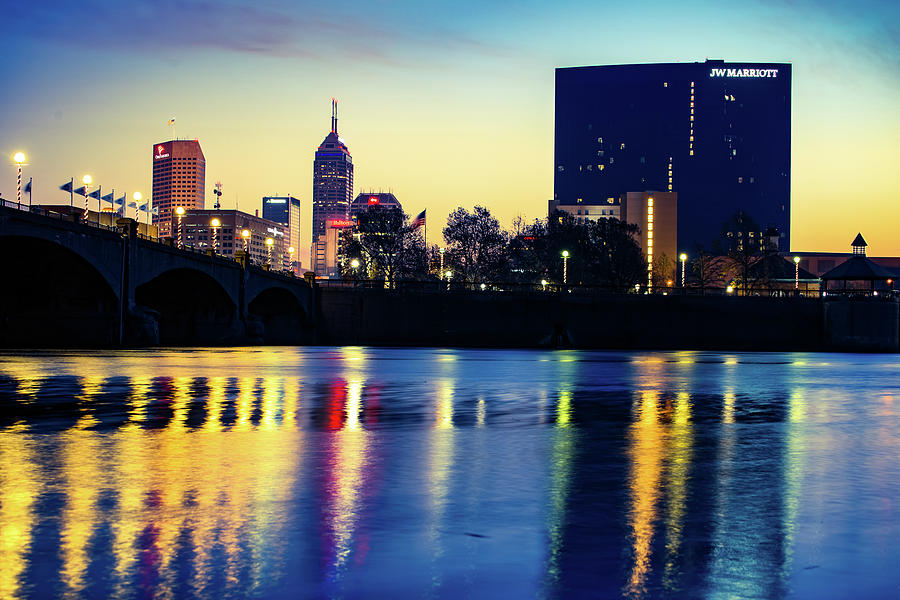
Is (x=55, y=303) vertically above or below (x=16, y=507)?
above

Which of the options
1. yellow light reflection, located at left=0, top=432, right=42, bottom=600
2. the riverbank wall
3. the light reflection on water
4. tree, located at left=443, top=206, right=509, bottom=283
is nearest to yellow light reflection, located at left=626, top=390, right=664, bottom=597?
the light reflection on water

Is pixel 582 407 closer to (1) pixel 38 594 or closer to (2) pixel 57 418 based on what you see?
(2) pixel 57 418

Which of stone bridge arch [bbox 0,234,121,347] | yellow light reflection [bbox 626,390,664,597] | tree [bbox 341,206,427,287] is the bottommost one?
yellow light reflection [bbox 626,390,664,597]

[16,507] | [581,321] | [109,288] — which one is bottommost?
[16,507]

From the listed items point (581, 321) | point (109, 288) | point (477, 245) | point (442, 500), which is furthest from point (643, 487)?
point (477, 245)

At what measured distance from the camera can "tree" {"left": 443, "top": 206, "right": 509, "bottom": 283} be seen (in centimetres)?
17188

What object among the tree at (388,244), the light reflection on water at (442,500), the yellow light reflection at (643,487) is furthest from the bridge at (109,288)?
the tree at (388,244)

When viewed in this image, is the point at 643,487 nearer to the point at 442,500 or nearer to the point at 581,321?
the point at 442,500

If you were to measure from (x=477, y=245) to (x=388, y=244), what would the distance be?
16072 mm

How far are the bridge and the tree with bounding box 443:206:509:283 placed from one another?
78893mm

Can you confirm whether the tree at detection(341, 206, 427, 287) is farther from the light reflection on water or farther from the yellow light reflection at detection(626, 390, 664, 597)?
the yellow light reflection at detection(626, 390, 664, 597)

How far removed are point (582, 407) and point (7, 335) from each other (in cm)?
5969

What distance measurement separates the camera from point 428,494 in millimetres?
11875

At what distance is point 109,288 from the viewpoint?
6675 cm
